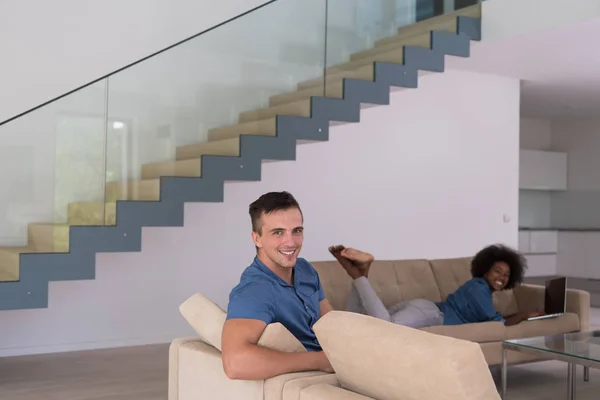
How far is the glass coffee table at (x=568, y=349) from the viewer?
393cm

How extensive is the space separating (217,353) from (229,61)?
3596 millimetres

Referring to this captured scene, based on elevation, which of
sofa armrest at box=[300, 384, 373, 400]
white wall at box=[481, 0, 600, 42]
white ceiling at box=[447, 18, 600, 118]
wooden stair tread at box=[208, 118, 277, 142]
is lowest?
sofa armrest at box=[300, 384, 373, 400]

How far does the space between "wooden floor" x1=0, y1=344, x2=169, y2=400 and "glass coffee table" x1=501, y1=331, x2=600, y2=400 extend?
7.05 feet

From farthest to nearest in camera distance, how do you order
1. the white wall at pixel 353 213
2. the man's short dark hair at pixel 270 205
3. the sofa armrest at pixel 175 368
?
the white wall at pixel 353 213
the sofa armrest at pixel 175 368
the man's short dark hair at pixel 270 205

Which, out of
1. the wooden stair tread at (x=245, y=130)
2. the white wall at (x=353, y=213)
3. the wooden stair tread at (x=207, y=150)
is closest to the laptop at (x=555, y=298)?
the wooden stair tread at (x=245, y=130)

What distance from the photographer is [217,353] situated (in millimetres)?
2672

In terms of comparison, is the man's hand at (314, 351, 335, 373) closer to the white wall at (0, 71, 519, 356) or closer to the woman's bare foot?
the woman's bare foot

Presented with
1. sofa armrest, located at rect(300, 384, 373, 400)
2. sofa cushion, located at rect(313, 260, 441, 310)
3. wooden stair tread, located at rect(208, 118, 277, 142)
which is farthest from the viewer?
wooden stair tread, located at rect(208, 118, 277, 142)

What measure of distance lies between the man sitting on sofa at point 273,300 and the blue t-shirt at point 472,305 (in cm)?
236

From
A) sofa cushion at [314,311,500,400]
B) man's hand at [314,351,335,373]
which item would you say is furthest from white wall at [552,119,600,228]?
sofa cushion at [314,311,500,400]

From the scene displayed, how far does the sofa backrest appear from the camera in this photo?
5113 mm

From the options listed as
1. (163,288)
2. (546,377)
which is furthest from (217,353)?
(163,288)

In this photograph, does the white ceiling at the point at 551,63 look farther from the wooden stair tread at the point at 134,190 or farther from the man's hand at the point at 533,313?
the wooden stair tread at the point at 134,190

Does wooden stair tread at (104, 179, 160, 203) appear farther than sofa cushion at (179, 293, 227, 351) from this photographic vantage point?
Yes
